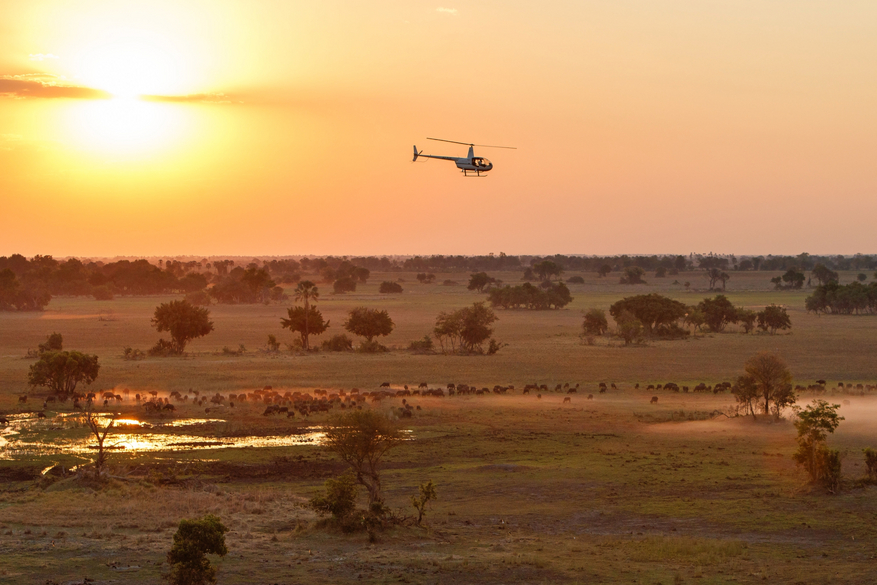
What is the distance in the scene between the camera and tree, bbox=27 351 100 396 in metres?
58.3

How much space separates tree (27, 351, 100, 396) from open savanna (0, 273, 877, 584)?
2.67 m

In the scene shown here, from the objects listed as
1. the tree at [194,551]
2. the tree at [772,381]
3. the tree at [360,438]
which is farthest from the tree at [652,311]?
the tree at [194,551]

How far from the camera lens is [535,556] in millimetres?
24781

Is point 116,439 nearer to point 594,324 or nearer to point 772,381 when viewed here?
point 772,381

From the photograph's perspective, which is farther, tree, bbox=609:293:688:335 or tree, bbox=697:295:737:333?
tree, bbox=697:295:737:333

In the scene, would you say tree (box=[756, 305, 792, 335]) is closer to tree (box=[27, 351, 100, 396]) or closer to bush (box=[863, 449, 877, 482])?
bush (box=[863, 449, 877, 482])

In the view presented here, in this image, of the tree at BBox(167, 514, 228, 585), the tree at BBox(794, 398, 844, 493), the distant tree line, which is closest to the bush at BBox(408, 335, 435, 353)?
the tree at BBox(794, 398, 844, 493)

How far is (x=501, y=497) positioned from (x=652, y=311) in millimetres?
75407

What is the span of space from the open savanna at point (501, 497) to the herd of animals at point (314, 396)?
45.8 inches

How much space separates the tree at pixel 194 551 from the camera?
65.6 feet

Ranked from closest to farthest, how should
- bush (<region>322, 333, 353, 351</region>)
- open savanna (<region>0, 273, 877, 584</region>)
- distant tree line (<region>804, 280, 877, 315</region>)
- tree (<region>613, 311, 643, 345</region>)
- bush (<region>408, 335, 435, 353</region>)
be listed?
open savanna (<region>0, 273, 877, 584</region>) < bush (<region>408, 335, 435, 353</region>) < bush (<region>322, 333, 353, 351</region>) < tree (<region>613, 311, 643, 345</region>) < distant tree line (<region>804, 280, 877, 315</region>)

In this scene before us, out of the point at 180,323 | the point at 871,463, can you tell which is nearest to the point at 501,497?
the point at 871,463

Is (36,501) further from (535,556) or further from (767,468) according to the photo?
(767,468)

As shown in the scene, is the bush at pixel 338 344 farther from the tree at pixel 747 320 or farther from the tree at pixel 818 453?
the tree at pixel 818 453
